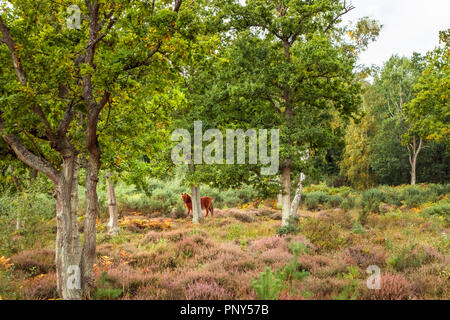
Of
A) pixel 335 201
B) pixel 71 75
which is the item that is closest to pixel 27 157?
pixel 71 75

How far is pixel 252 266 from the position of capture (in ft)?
26.0

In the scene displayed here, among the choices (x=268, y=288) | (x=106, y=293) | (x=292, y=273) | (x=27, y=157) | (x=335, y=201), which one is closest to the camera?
(x=268, y=288)

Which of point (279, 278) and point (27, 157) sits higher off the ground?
point (27, 157)

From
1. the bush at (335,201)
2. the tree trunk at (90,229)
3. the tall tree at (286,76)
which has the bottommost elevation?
the bush at (335,201)

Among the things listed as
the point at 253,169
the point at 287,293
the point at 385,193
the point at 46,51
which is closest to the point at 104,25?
the point at 46,51

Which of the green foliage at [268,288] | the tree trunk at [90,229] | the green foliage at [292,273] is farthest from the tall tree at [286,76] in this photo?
the tree trunk at [90,229]

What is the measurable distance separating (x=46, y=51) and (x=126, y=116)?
1830mm

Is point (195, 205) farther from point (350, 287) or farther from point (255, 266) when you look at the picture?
point (350, 287)

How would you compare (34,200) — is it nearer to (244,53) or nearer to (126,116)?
(126,116)

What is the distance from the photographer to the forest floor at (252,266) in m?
6.15

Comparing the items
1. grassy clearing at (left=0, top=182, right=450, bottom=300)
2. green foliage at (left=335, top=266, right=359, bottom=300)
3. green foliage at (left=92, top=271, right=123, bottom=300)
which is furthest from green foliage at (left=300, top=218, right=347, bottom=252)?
green foliage at (left=92, top=271, right=123, bottom=300)

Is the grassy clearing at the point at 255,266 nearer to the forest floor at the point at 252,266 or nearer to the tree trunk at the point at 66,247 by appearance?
the forest floor at the point at 252,266

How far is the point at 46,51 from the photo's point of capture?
18.6 ft
